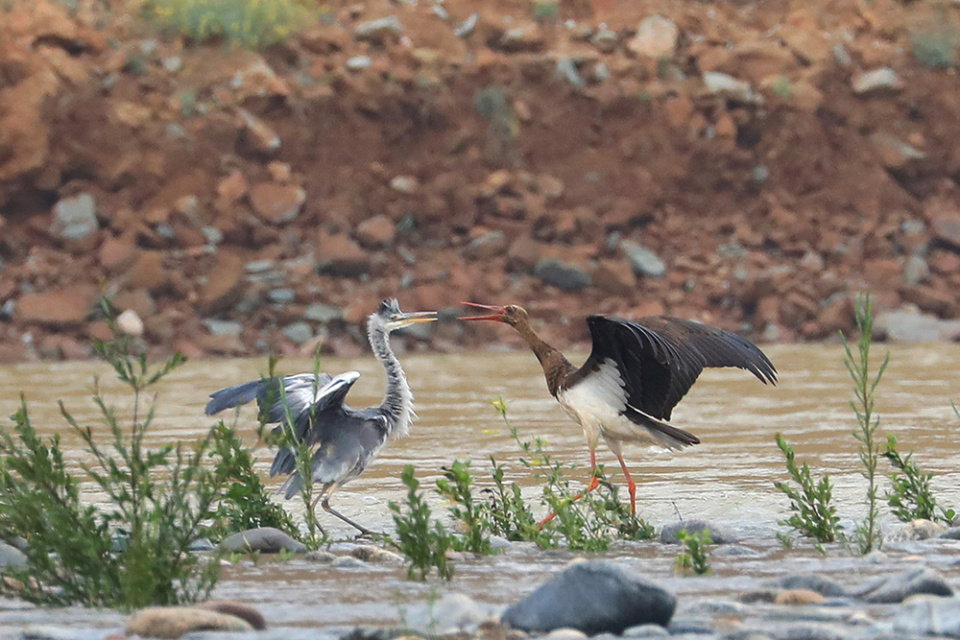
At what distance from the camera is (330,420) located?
7258 mm

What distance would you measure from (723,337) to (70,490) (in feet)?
10.00

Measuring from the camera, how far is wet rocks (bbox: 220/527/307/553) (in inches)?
249

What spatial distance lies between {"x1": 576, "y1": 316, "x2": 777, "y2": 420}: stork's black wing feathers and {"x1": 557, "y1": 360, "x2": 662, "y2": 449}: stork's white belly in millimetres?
37

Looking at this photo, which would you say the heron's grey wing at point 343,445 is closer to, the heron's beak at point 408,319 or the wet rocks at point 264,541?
the wet rocks at point 264,541

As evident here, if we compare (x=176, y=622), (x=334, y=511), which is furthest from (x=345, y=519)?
(x=176, y=622)

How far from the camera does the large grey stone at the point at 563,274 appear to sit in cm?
1994

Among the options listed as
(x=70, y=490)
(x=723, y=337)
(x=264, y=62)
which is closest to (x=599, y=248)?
(x=264, y=62)

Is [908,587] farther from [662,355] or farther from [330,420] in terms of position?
[330,420]

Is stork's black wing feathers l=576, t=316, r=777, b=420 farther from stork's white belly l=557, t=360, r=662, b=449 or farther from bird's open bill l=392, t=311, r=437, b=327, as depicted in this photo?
bird's open bill l=392, t=311, r=437, b=327

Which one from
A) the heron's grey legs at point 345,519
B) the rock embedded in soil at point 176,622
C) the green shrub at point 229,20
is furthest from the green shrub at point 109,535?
the green shrub at point 229,20

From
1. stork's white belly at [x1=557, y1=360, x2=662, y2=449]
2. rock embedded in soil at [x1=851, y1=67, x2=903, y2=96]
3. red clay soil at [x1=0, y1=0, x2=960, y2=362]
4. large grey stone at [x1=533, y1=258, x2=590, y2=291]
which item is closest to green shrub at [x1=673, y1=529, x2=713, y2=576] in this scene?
stork's white belly at [x1=557, y1=360, x2=662, y2=449]

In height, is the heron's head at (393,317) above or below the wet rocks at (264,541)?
above

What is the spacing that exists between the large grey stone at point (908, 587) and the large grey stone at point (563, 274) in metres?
15.2

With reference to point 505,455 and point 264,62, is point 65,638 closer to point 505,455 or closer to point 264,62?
point 505,455
